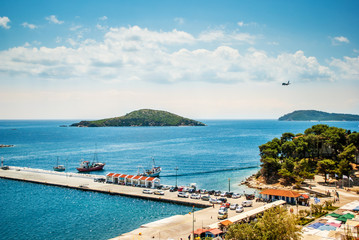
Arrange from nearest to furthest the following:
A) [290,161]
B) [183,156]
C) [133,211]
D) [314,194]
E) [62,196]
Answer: [133,211]
[314,194]
[62,196]
[290,161]
[183,156]

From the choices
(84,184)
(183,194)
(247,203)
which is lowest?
(84,184)

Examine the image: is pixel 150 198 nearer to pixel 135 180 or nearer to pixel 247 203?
pixel 135 180

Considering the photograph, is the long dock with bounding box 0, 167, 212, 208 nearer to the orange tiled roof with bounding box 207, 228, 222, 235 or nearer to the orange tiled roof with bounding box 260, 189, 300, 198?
the orange tiled roof with bounding box 260, 189, 300, 198

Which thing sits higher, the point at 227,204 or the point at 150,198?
the point at 227,204

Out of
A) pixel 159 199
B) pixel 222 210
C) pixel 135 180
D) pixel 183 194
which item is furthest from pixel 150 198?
pixel 222 210

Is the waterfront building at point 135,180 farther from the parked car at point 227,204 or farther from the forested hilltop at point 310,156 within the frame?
the forested hilltop at point 310,156

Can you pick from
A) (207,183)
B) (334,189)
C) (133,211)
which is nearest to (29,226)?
(133,211)

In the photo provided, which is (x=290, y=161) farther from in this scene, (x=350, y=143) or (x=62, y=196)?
(x=62, y=196)

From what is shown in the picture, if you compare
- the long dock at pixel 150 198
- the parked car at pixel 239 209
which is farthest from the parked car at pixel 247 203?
the parked car at pixel 239 209
